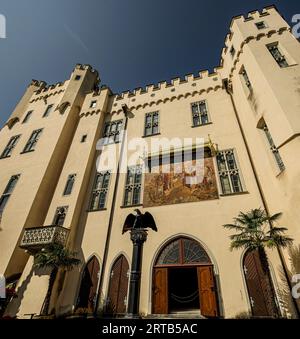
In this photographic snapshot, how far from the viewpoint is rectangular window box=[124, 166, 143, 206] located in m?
13.9

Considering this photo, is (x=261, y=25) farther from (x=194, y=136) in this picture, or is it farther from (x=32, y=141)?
(x=32, y=141)

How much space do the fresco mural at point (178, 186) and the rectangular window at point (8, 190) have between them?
10.8m

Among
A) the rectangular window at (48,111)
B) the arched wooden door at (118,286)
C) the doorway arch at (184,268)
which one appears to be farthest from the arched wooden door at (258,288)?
the rectangular window at (48,111)

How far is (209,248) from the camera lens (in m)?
10.6

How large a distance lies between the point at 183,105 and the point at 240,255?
12.7 m

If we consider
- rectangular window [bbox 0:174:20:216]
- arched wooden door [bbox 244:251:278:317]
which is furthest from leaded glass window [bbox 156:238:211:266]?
rectangular window [bbox 0:174:20:216]

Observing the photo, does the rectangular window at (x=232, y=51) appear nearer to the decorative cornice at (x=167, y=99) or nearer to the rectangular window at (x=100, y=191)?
the decorative cornice at (x=167, y=99)

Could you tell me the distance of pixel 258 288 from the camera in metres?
9.03

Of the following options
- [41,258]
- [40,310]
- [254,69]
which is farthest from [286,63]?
[40,310]

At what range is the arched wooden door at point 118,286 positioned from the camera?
34.6 ft

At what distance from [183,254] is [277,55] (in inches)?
519

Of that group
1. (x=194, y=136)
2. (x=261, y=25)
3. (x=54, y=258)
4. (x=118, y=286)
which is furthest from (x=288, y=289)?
(x=261, y=25)

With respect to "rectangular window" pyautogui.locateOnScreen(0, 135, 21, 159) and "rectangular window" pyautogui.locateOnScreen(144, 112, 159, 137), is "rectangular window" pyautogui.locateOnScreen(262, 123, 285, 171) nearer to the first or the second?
"rectangular window" pyautogui.locateOnScreen(144, 112, 159, 137)

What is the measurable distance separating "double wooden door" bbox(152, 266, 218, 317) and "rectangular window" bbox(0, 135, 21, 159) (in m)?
17.2
